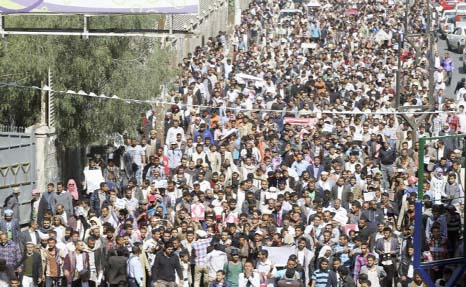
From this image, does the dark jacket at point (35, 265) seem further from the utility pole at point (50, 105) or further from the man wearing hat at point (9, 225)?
the utility pole at point (50, 105)

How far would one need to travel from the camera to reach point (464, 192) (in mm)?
16594

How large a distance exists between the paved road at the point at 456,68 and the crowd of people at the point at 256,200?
22.6 ft

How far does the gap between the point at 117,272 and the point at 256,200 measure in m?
3.46

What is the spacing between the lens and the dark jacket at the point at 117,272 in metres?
23.0

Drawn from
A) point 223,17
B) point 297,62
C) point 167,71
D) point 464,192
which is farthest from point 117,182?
point 223,17

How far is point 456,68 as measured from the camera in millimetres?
48750

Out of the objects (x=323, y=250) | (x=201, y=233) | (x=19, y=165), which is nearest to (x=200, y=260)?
(x=201, y=233)

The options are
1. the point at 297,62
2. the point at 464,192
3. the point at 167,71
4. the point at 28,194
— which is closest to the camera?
the point at 464,192

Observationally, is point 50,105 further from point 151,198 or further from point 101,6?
point 151,198

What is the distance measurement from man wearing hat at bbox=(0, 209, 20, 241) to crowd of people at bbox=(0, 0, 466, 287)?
21 mm

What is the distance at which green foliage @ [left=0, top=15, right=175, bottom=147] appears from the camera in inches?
1225

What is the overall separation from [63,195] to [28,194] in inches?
171

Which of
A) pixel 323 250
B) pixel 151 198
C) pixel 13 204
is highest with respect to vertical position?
pixel 151 198

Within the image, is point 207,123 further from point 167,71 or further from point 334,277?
point 334,277
